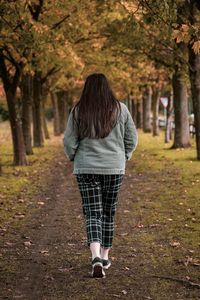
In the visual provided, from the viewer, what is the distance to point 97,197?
631 centimetres

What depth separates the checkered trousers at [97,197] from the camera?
6266 mm

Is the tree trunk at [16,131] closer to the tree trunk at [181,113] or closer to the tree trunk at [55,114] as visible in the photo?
the tree trunk at [181,113]

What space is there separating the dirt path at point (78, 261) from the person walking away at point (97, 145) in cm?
39

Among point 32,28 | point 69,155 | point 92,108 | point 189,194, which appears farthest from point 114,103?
point 32,28

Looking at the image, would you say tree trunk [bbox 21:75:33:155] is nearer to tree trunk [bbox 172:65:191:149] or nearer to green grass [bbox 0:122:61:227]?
green grass [bbox 0:122:61:227]

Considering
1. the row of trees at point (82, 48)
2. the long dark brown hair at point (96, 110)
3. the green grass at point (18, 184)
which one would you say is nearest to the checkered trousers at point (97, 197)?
the long dark brown hair at point (96, 110)

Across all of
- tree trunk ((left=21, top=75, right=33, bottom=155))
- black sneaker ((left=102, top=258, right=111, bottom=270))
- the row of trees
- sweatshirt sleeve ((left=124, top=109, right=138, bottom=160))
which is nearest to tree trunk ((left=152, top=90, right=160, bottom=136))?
the row of trees

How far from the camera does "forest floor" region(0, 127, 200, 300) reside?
595 centimetres

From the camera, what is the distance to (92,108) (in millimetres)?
6223

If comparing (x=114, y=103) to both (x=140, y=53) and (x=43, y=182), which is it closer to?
(x=43, y=182)

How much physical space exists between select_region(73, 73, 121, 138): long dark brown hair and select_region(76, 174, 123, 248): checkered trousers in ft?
1.47

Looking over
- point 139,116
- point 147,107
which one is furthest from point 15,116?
point 139,116

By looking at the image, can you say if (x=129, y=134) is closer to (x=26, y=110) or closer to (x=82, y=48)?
(x=26, y=110)

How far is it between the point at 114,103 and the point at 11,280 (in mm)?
2126
